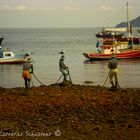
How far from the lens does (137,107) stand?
16453mm

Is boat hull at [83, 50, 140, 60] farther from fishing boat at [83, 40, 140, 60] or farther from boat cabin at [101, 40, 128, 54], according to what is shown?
boat cabin at [101, 40, 128, 54]

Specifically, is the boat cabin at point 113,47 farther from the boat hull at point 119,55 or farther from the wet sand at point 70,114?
the wet sand at point 70,114

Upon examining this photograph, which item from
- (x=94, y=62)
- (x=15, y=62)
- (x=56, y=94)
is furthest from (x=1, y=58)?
(x=56, y=94)

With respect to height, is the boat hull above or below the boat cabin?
below

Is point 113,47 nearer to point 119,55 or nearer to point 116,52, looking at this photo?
point 116,52

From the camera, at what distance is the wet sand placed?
44.0 feet

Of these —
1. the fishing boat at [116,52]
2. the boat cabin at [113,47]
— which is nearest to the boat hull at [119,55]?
the fishing boat at [116,52]

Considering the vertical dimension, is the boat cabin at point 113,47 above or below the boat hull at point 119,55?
above

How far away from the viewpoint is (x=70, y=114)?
1563 centimetres

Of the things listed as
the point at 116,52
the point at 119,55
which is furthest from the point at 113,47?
the point at 119,55

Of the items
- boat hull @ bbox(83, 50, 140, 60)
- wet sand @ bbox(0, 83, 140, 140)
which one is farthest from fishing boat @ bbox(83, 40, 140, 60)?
wet sand @ bbox(0, 83, 140, 140)

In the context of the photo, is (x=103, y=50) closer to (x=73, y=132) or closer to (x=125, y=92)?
(x=125, y=92)

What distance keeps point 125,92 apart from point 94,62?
36810 millimetres

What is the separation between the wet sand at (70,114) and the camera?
44.0 ft
